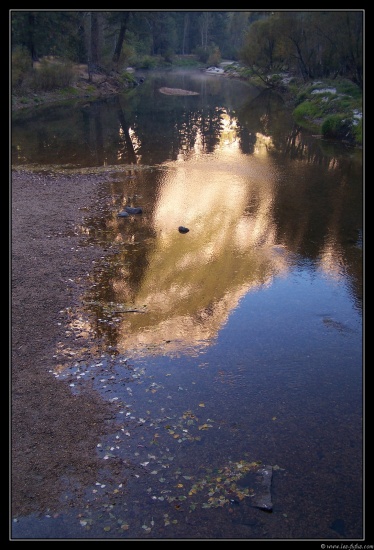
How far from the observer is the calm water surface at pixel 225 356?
7.33 meters

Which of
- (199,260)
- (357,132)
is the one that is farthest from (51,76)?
(199,260)

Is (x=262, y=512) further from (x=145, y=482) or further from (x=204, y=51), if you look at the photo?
(x=204, y=51)

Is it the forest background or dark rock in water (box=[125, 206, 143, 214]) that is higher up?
the forest background

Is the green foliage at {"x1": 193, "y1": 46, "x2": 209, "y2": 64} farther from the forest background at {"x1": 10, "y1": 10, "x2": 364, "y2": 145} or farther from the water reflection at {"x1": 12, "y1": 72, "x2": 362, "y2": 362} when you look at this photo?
the water reflection at {"x1": 12, "y1": 72, "x2": 362, "y2": 362}

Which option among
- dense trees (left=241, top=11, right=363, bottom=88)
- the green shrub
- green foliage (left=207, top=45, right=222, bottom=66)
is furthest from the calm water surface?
green foliage (left=207, top=45, right=222, bottom=66)

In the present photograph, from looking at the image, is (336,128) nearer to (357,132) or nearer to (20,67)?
(357,132)

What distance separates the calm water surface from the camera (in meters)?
7.33

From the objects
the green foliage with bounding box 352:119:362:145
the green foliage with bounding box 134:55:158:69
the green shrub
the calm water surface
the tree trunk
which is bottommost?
the calm water surface

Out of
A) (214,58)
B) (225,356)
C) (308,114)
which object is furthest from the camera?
(214,58)

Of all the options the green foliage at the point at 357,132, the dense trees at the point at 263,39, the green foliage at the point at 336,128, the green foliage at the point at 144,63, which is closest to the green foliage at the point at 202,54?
the green foliage at the point at 144,63

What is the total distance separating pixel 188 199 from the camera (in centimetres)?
2156

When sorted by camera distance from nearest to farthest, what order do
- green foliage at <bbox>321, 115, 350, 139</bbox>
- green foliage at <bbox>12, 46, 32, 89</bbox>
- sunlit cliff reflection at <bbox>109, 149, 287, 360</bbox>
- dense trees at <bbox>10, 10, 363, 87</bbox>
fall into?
1. sunlit cliff reflection at <bbox>109, 149, 287, 360</bbox>
2. green foliage at <bbox>321, 115, 350, 139</bbox>
3. dense trees at <bbox>10, 10, 363, 87</bbox>
4. green foliage at <bbox>12, 46, 32, 89</bbox>

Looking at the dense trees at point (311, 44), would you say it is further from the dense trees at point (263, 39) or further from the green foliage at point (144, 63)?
the green foliage at point (144, 63)

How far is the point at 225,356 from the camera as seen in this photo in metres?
11.0
